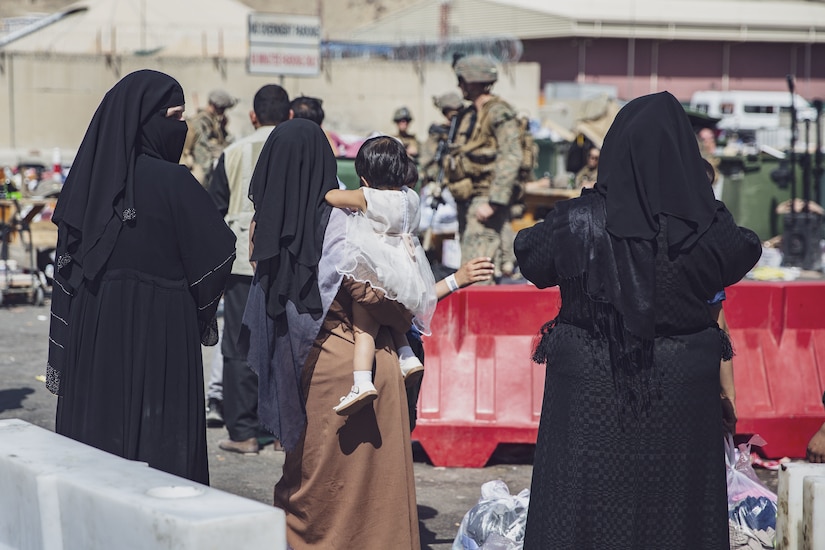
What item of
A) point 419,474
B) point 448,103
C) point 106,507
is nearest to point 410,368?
point 106,507

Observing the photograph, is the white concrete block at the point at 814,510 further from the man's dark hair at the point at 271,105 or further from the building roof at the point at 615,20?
the building roof at the point at 615,20

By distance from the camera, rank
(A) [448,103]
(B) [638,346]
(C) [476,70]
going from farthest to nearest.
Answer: (A) [448,103] < (C) [476,70] < (B) [638,346]

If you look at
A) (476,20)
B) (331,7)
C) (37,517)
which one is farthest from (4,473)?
(331,7)

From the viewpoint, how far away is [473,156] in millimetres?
8969

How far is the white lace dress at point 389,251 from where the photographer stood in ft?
14.0

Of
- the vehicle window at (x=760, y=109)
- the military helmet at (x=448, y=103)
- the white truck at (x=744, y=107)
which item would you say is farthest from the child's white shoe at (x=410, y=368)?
the vehicle window at (x=760, y=109)

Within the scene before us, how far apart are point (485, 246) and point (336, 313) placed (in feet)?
15.4

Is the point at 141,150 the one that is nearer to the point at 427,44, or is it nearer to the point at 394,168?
the point at 394,168

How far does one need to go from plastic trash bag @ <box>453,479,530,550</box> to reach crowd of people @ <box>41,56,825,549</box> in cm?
47

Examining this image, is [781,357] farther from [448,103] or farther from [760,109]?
[760,109]

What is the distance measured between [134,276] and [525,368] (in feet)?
9.98

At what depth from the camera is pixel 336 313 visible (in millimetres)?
4387

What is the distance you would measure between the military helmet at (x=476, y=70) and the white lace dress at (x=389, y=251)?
4.30 metres

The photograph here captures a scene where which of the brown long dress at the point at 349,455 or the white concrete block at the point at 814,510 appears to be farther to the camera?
the brown long dress at the point at 349,455
